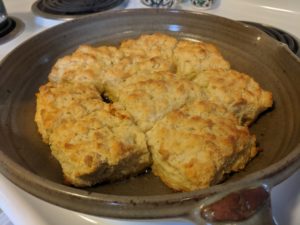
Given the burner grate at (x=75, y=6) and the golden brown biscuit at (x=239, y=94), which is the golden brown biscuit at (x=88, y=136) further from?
the burner grate at (x=75, y=6)

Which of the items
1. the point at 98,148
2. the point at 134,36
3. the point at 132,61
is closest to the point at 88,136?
the point at 98,148

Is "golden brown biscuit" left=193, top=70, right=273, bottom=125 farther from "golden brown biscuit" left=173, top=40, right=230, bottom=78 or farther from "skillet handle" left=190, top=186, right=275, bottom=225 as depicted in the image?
"skillet handle" left=190, top=186, right=275, bottom=225

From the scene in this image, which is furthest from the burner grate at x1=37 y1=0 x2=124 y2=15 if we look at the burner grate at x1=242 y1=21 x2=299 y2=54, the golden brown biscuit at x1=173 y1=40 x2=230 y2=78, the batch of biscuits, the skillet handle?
the skillet handle

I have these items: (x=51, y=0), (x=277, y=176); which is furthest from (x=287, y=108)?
(x=51, y=0)

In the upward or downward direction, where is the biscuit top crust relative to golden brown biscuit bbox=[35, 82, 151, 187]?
upward

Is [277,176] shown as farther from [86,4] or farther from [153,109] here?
[86,4]

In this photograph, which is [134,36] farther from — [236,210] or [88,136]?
[236,210]

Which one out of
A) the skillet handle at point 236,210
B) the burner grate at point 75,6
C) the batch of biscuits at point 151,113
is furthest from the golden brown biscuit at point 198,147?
the burner grate at point 75,6
